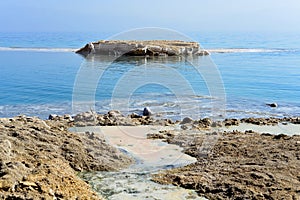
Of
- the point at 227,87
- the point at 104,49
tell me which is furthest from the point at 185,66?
the point at 104,49

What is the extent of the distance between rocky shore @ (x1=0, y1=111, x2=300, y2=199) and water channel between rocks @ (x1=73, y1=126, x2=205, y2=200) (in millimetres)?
288

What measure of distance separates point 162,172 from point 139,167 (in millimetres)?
673

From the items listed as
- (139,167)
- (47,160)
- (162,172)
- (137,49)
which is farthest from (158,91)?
(137,49)

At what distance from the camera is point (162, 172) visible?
32.8ft

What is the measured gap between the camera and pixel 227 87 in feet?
92.0

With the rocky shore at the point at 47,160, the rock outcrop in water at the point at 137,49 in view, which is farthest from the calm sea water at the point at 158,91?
the rock outcrop in water at the point at 137,49

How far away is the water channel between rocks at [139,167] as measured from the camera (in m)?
8.71

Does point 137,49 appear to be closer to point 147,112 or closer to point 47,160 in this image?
point 147,112

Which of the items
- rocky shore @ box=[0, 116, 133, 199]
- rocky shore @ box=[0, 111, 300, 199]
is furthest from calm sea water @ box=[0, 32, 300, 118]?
rocky shore @ box=[0, 116, 133, 199]

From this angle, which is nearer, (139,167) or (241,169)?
(241,169)

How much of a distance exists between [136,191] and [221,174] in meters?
2.16

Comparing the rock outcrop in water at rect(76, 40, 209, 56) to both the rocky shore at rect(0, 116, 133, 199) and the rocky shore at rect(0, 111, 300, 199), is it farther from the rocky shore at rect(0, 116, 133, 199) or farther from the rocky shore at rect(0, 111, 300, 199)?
the rocky shore at rect(0, 116, 133, 199)

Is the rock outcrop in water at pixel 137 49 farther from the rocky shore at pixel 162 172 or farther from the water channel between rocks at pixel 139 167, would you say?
the rocky shore at pixel 162 172

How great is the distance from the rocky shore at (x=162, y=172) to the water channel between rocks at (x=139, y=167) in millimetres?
288
